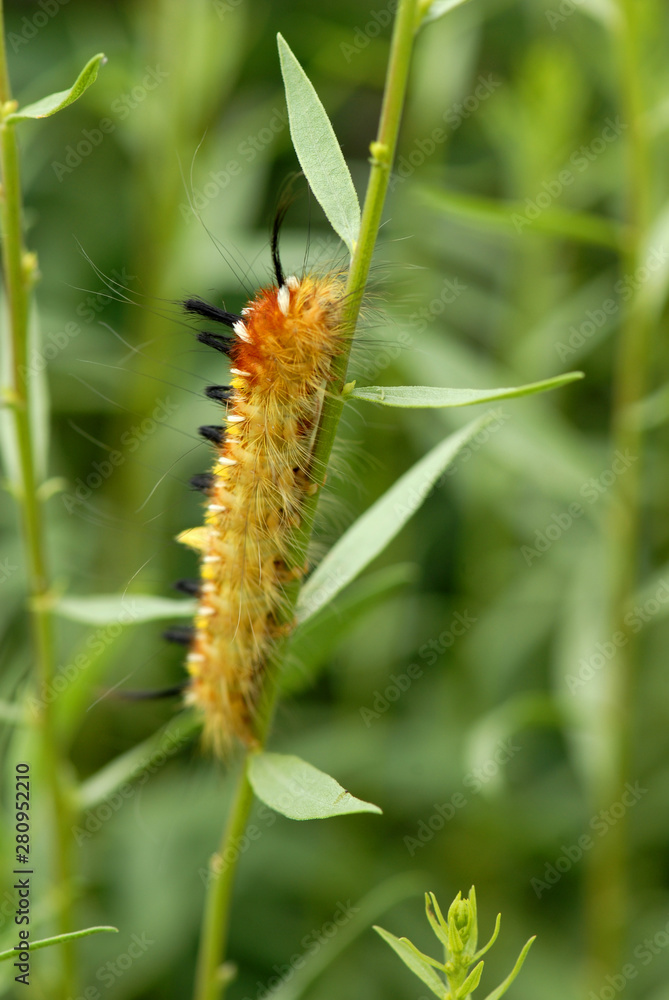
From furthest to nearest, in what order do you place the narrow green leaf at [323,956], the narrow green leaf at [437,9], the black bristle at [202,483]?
1. the narrow green leaf at [323,956]
2. the black bristle at [202,483]
3. the narrow green leaf at [437,9]

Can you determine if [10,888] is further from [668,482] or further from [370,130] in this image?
[370,130]

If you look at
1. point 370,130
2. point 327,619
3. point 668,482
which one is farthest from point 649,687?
point 370,130
